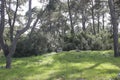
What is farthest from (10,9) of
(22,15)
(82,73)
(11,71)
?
(82,73)

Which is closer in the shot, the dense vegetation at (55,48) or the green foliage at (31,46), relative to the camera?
the dense vegetation at (55,48)

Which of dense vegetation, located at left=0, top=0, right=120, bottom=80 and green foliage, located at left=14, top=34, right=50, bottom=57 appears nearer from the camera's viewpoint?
dense vegetation, located at left=0, top=0, right=120, bottom=80

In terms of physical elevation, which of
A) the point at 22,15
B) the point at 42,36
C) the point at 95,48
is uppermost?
the point at 22,15

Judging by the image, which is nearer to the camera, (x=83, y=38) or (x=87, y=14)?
(x=83, y=38)

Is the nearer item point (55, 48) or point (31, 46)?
point (31, 46)

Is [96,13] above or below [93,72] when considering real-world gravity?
above

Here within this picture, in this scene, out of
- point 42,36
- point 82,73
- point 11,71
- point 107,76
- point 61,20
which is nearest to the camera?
point 107,76

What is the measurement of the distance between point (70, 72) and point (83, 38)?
16.3 metres

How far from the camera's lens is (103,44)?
98.8 ft

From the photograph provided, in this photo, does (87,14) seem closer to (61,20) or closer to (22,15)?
(61,20)

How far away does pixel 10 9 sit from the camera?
30734mm

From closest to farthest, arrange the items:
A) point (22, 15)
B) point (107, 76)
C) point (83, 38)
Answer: point (107, 76), point (83, 38), point (22, 15)

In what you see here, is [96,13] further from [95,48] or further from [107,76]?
[107,76]

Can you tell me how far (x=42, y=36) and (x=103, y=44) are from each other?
26.3 ft
